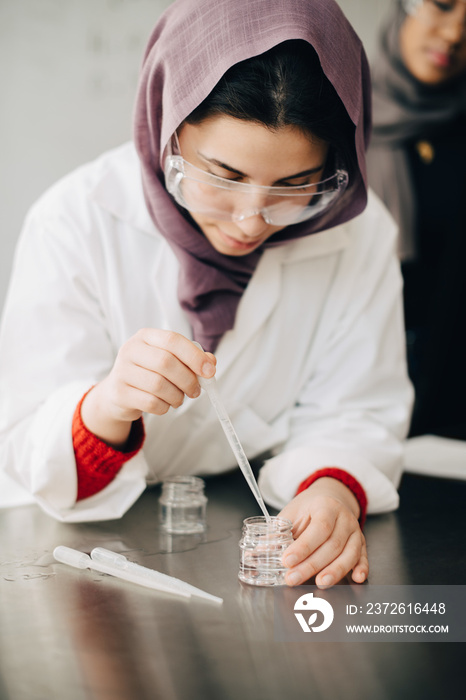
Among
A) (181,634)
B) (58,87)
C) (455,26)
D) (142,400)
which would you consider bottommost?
(181,634)

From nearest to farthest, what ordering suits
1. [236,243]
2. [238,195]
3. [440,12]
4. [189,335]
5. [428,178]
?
[238,195] → [236,243] → [189,335] → [440,12] → [428,178]

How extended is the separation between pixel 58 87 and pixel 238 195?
189 cm

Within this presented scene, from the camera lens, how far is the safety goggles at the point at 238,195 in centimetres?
121

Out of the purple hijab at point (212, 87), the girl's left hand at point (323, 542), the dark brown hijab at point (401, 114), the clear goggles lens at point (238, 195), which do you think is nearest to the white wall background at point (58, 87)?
the dark brown hijab at point (401, 114)

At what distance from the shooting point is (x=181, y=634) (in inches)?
33.1

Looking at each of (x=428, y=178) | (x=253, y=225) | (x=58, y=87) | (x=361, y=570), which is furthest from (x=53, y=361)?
(x=428, y=178)

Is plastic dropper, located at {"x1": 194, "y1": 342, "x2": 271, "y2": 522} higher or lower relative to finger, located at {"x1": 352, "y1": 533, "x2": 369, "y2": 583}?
higher

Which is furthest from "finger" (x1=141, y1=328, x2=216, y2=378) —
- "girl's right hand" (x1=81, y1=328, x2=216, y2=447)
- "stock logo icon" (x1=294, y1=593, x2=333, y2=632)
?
"stock logo icon" (x1=294, y1=593, x2=333, y2=632)

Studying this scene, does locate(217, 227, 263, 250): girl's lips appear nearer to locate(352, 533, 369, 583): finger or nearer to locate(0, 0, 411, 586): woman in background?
locate(0, 0, 411, 586): woman in background

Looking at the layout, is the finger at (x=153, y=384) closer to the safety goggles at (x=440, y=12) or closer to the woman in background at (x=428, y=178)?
the woman in background at (x=428, y=178)

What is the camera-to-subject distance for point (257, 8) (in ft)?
3.83

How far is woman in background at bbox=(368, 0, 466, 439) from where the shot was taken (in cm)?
268

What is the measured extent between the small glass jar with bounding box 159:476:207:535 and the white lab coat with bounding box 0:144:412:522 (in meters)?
0.08

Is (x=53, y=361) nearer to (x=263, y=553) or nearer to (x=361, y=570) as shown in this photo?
(x=263, y=553)
